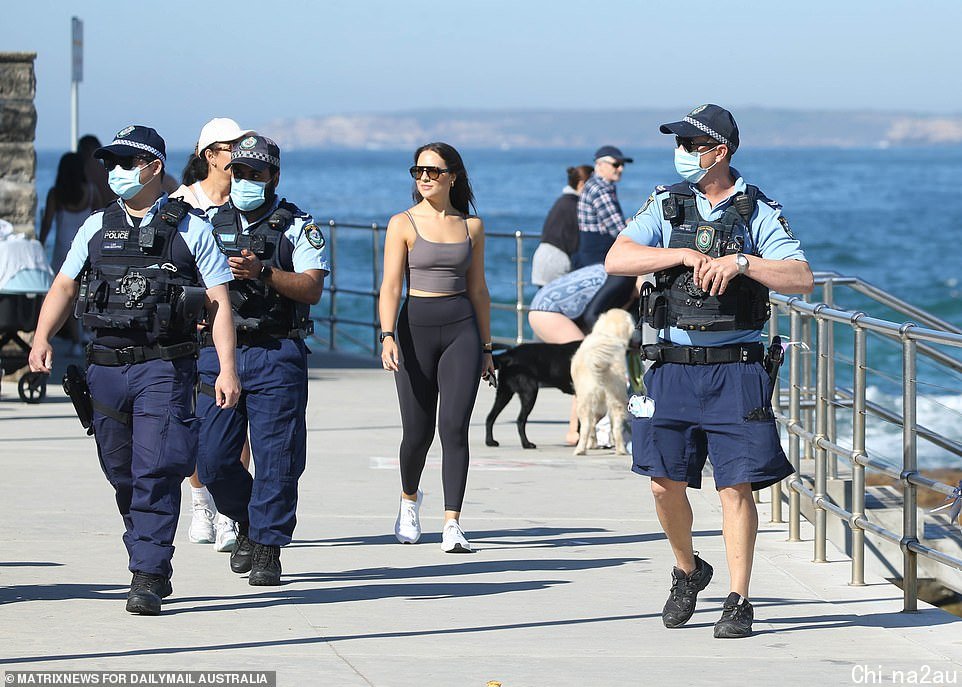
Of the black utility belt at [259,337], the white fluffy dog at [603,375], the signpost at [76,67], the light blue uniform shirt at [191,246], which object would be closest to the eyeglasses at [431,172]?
the black utility belt at [259,337]

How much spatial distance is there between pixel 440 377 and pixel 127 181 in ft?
6.82

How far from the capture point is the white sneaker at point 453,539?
7.61 metres

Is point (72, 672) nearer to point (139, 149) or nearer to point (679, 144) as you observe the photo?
point (139, 149)

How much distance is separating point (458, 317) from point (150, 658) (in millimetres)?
2816

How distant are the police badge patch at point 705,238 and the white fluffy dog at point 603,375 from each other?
4835 mm

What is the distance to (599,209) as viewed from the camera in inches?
483

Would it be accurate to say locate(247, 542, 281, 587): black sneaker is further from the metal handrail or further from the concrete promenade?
the metal handrail

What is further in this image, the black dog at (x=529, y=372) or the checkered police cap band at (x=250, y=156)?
the black dog at (x=529, y=372)

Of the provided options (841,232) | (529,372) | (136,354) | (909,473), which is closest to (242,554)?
(136,354)

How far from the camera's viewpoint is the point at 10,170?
47.1ft

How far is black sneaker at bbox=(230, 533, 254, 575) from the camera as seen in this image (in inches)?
275

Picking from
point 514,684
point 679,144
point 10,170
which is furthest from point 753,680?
point 10,170

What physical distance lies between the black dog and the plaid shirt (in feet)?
4.32

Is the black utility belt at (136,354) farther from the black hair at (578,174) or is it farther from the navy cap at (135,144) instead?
the black hair at (578,174)
